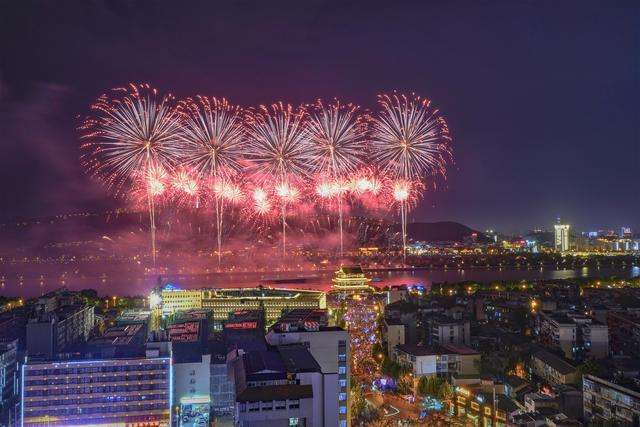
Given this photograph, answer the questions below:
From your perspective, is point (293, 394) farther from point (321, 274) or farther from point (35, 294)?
point (321, 274)

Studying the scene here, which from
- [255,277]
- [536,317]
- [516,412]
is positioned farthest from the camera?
[255,277]

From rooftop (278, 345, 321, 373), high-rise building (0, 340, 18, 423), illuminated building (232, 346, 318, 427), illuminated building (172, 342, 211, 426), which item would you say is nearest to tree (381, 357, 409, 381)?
rooftop (278, 345, 321, 373)

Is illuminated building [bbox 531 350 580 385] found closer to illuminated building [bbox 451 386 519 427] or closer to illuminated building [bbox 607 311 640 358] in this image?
illuminated building [bbox 451 386 519 427]

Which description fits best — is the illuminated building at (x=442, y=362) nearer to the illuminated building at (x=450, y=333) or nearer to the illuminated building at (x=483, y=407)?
the illuminated building at (x=483, y=407)

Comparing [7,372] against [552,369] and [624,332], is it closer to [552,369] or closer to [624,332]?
[552,369]

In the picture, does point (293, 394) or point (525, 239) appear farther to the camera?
point (525, 239)

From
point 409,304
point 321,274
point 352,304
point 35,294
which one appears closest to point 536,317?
point 409,304

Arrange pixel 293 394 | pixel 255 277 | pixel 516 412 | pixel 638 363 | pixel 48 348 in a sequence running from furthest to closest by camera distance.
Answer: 1. pixel 255 277
2. pixel 48 348
3. pixel 638 363
4. pixel 516 412
5. pixel 293 394
